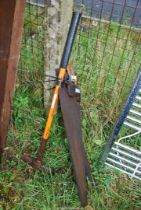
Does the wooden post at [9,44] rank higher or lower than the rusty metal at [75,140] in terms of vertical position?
higher

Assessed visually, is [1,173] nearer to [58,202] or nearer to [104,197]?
[58,202]

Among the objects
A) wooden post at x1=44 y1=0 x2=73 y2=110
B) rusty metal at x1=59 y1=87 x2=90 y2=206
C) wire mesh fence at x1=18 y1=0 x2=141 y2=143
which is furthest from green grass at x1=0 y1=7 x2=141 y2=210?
wooden post at x1=44 y1=0 x2=73 y2=110

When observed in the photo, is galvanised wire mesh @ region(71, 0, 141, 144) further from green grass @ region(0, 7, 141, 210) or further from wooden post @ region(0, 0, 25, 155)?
wooden post @ region(0, 0, 25, 155)

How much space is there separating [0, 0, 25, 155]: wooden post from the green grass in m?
0.47

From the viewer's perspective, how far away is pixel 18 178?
253 cm

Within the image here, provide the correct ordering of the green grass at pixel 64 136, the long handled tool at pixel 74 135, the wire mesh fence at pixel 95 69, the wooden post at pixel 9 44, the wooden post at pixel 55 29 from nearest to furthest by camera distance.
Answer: the wooden post at pixel 9 44, the wooden post at pixel 55 29, the long handled tool at pixel 74 135, the green grass at pixel 64 136, the wire mesh fence at pixel 95 69

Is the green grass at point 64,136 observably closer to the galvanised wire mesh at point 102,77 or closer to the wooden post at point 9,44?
the galvanised wire mesh at point 102,77

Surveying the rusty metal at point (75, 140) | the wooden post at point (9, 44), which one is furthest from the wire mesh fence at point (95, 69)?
the wooden post at point (9, 44)

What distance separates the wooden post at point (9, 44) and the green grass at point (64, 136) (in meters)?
0.47

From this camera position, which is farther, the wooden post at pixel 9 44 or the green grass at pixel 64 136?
the green grass at pixel 64 136

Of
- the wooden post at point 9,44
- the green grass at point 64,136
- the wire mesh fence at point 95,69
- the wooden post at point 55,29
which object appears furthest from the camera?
the wire mesh fence at point 95,69

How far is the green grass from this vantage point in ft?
8.11

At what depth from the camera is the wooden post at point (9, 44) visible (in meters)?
2.09

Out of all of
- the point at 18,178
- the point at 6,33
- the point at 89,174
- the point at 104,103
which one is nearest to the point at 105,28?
the point at 104,103
